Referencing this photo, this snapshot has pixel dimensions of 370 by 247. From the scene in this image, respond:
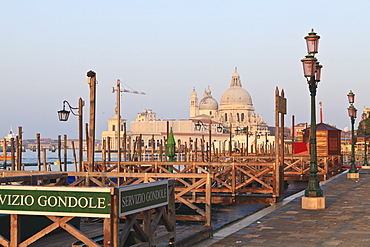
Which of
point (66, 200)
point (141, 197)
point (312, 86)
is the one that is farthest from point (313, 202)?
point (66, 200)

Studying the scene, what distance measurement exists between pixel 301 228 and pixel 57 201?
19.8 feet

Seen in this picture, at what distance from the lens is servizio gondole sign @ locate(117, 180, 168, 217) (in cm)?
739

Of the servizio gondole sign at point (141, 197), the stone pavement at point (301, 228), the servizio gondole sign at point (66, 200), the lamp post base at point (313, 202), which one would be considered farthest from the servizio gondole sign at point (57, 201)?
the lamp post base at point (313, 202)

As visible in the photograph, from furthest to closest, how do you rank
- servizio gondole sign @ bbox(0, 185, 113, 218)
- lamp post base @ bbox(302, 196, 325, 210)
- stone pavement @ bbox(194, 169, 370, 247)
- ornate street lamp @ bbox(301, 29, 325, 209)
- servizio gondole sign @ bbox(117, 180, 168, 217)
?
ornate street lamp @ bbox(301, 29, 325, 209)
lamp post base @ bbox(302, 196, 325, 210)
stone pavement @ bbox(194, 169, 370, 247)
servizio gondole sign @ bbox(117, 180, 168, 217)
servizio gondole sign @ bbox(0, 185, 113, 218)

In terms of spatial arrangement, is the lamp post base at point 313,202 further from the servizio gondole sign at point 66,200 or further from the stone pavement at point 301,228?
the servizio gondole sign at point 66,200

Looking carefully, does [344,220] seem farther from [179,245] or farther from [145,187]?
[145,187]

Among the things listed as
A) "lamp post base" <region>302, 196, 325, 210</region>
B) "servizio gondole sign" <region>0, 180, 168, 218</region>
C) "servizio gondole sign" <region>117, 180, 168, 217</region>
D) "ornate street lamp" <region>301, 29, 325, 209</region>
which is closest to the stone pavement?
"lamp post base" <region>302, 196, 325, 210</region>

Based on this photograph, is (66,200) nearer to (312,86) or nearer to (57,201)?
(57,201)

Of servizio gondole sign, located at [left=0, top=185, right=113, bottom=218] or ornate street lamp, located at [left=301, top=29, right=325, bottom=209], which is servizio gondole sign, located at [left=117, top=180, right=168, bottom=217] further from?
ornate street lamp, located at [left=301, top=29, right=325, bottom=209]

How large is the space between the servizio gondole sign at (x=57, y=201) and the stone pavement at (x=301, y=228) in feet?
11.0

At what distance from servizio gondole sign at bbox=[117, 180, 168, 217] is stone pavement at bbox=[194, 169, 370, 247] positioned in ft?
5.83

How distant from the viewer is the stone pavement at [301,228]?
33.4 ft

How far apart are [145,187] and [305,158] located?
24.8 m

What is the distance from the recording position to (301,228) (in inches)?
463
